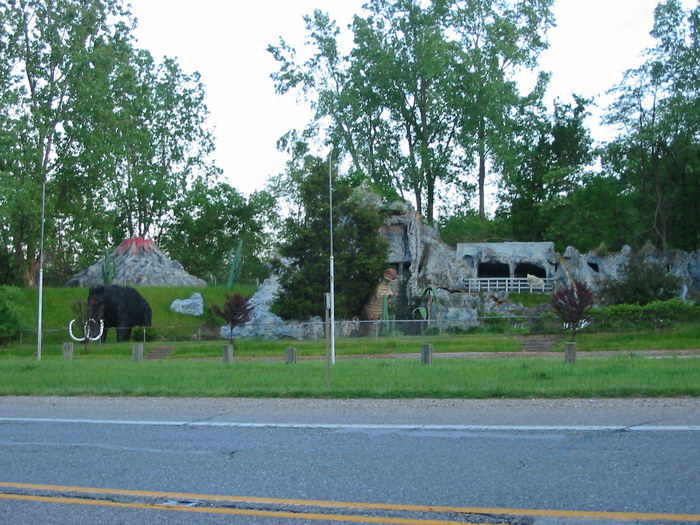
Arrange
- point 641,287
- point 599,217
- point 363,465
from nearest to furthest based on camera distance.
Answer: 1. point 363,465
2. point 641,287
3. point 599,217

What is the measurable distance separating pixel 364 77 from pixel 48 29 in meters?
23.9

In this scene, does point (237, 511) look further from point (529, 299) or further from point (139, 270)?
point (139, 270)

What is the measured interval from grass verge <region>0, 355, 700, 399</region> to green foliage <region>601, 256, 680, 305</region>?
24185 millimetres

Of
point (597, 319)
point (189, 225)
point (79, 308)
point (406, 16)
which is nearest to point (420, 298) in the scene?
point (597, 319)

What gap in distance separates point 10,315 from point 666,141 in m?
44.2

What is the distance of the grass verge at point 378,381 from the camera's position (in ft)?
50.3

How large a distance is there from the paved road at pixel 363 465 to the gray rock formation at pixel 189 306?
44939mm

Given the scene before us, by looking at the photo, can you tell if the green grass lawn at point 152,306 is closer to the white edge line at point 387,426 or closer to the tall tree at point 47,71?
the tall tree at point 47,71

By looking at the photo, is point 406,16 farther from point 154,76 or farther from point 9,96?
point 9,96

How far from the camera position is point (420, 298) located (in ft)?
173

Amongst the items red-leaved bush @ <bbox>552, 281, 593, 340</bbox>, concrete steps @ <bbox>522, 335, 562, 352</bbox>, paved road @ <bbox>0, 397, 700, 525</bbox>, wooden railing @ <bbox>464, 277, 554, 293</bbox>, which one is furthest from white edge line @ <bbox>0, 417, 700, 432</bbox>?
wooden railing @ <bbox>464, 277, 554, 293</bbox>

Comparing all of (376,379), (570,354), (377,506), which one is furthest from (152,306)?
(377,506)

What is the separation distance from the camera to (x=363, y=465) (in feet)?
29.0

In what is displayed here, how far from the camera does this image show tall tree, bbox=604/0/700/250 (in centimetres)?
5472
